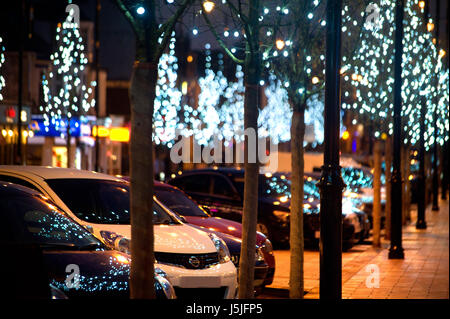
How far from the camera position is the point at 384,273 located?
14547 mm

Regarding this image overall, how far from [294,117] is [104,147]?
3904cm

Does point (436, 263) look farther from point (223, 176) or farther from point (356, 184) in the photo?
point (356, 184)

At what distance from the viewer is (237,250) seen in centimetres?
1099

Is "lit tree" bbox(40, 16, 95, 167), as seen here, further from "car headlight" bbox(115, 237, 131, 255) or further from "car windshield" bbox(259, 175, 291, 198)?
"car headlight" bbox(115, 237, 131, 255)

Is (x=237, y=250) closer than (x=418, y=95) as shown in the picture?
Yes

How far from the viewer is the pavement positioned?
12208mm

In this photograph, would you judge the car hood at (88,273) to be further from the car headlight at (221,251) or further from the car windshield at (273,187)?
the car windshield at (273,187)

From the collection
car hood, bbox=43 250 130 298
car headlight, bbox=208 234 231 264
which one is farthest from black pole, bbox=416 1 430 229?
car hood, bbox=43 250 130 298

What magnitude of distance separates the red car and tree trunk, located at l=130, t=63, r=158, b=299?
5.58 m

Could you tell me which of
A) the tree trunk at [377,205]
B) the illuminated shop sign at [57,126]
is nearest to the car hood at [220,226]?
the tree trunk at [377,205]

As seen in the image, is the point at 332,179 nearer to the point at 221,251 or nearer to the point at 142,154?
the point at 221,251

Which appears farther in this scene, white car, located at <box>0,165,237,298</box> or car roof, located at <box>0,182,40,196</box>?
white car, located at <box>0,165,237,298</box>

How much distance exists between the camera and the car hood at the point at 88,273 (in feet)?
20.5
